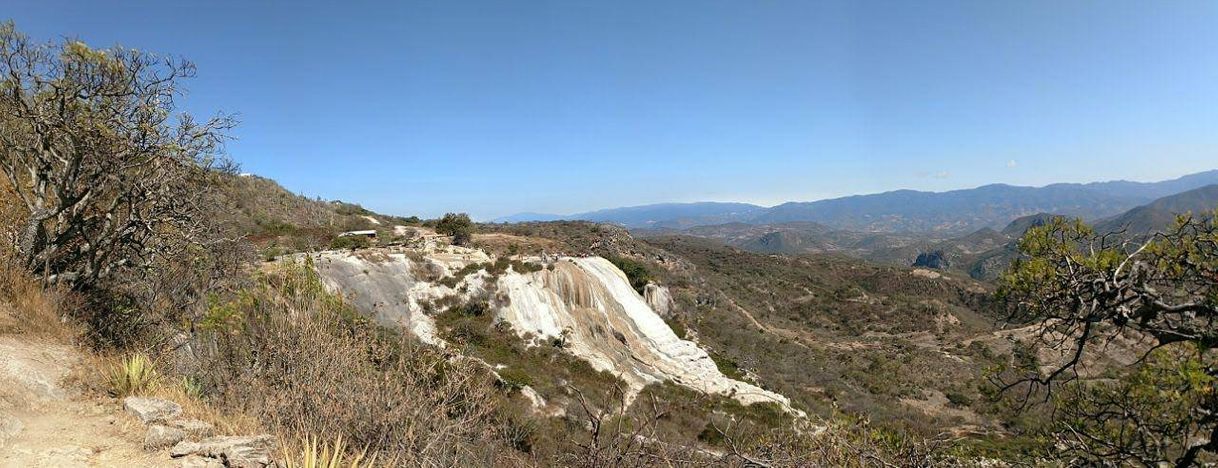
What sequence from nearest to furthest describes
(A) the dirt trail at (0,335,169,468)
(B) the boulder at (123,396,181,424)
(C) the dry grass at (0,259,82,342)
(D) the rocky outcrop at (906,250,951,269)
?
(A) the dirt trail at (0,335,169,468)
(B) the boulder at (123,396,181,424)
(C) the dry grass at (0,259,82,342)
(D) the rocky outcrop at (906,250,951,269)

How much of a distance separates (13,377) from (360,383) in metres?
3.74

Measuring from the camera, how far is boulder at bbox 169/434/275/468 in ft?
15.2

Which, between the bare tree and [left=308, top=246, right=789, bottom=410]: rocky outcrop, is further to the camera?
[left=308, top=246, right=789, bottom=410]: rocky outcrop

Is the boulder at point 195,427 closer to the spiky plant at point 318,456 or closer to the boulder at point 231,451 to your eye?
the boulder at point 231,451

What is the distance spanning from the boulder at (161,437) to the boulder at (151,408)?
1.61 feet

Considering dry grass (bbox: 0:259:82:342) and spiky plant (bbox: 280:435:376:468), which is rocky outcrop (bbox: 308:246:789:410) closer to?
dry grass (bbox: 0:259:82:342)

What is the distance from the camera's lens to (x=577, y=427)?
1465 cm

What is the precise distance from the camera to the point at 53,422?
5.04 meters

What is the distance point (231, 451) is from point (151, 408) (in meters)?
1.69

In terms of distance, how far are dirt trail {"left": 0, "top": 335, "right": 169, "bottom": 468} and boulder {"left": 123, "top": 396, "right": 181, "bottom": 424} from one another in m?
0.09

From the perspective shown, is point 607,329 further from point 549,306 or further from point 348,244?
point 348,244

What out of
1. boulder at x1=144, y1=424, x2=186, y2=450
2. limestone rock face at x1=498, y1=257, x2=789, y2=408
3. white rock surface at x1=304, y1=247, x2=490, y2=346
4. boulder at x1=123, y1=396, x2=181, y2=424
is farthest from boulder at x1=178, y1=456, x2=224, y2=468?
limestone rock face at x1=498, y1=257, x2=789, y2=408

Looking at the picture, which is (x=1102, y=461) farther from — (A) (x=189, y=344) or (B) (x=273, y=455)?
(A) (x=189, y=344)

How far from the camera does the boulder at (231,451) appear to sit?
15.2 ft
